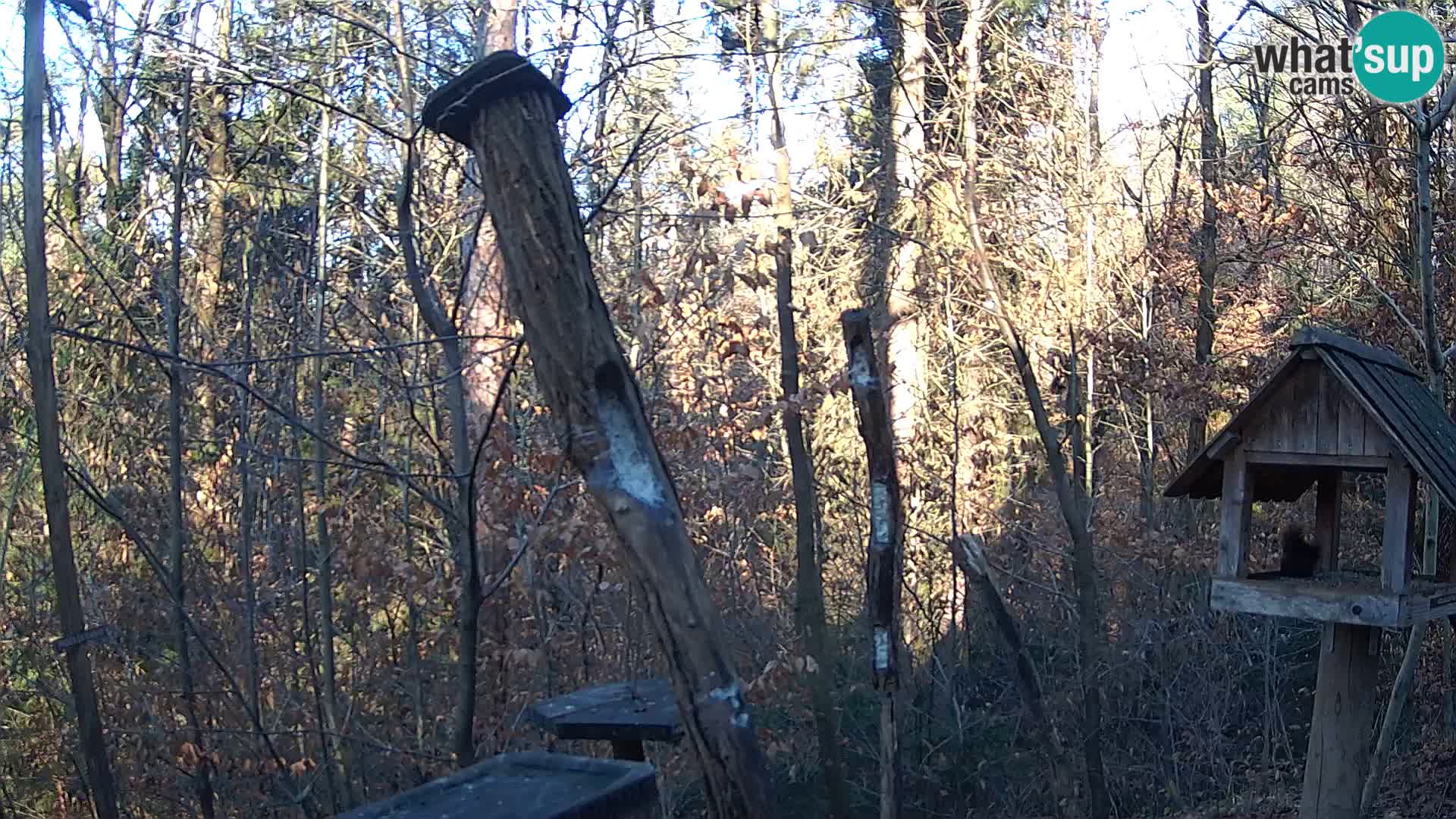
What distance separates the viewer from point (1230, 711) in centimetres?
988

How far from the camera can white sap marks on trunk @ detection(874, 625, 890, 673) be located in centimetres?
520

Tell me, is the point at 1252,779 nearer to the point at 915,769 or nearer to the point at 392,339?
the point at 915,769

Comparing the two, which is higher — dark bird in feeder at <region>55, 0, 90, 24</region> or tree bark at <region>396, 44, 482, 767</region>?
dark bird in feeder at <region>55, 0, 90, 24</region>

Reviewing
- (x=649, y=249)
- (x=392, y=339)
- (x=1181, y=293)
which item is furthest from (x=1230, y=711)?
(x=392, y=339)

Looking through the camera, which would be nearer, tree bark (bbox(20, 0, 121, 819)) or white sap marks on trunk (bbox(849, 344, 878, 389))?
tree bark (bbox(20, 0, 121, 819))

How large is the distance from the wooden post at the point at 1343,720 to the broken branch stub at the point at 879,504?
1.69 metres

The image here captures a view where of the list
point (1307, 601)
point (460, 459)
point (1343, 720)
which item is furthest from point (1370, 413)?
point (460, 459)

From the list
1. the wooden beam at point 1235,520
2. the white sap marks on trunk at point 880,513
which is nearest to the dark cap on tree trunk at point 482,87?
the white sap marks on trunk at point 880,513

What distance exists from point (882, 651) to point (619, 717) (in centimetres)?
134

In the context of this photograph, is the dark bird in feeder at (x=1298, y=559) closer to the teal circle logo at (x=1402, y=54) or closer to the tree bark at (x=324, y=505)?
the teal circle logo at (x=1402, y=54)

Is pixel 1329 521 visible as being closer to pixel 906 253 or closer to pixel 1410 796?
pixel 1410 796

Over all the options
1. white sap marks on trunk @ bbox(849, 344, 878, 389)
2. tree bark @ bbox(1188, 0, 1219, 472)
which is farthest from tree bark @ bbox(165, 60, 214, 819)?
tree bark @ bbox(1188, 0, 1219, 472)

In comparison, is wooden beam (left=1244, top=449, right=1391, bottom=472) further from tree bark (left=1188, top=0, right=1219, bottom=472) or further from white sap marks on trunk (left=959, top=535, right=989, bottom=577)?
tree bark (left=1188, top=0, right=1219, bottom=472)

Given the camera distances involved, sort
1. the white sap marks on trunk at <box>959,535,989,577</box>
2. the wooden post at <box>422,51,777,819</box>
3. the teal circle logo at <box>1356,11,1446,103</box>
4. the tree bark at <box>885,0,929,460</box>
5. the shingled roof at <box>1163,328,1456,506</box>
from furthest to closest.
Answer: the tree bark at <box>885,0,929,460</box>
the white sap marks on trunk at <box>959,535,989,577</box>
the teal circle logo at <box>1356,11,1446,103</box>
the shingled roof at <box>1163,328,1456,506</box>
the wooden post at <box>422,51,777,819</box>
